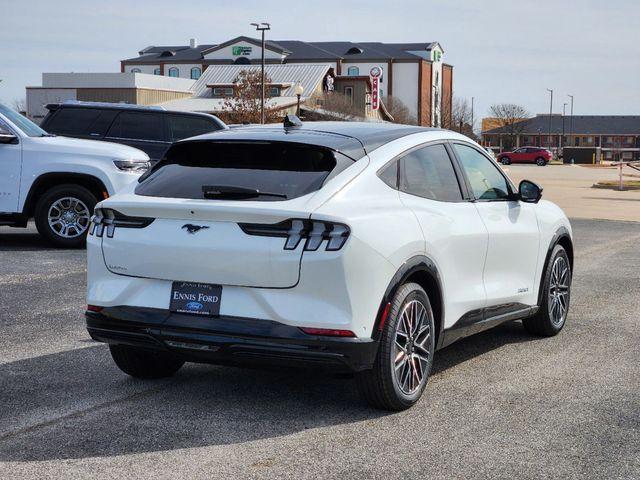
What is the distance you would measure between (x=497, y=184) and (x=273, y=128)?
195 cm

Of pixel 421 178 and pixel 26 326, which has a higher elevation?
pixel 421 178

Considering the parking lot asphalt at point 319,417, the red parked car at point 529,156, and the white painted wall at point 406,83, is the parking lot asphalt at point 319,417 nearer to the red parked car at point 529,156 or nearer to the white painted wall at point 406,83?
the red parked car at point 529,156

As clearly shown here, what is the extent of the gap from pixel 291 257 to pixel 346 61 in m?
119

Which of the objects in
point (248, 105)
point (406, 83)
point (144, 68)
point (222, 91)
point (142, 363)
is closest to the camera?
point (142, 363)

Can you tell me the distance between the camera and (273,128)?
6316 mm

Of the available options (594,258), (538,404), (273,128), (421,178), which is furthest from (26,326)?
(594,258)

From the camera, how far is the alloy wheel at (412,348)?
18.7 ft

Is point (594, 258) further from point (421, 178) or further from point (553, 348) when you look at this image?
point (421, 178)

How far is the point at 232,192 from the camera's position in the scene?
18.0 ft

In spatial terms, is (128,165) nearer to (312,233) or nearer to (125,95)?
(312,233)

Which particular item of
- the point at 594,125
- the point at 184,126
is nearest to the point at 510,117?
the point at 594,125

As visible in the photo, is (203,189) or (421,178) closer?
(203,189)

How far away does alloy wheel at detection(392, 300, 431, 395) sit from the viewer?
5711mm

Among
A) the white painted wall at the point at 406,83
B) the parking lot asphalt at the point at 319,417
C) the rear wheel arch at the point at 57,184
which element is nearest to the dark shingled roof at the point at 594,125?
the white painted wall at the point at 406,83
